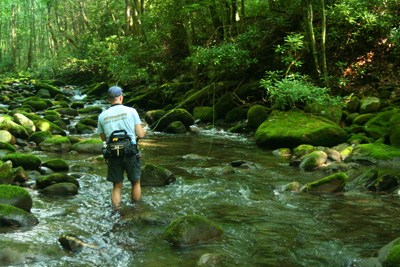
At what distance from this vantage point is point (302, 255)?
397cm

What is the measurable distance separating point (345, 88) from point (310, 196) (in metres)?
7.57

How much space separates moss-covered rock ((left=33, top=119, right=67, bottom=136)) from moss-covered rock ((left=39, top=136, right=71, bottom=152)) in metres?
2.26

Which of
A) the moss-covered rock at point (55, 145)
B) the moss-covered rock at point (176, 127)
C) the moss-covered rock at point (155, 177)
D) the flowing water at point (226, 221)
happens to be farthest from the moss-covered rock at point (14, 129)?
the moss-covered rock at point (155, 177)

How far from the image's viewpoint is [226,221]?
5027mm

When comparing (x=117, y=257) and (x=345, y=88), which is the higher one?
(x=345, y=88)

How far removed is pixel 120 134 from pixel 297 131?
6210mm

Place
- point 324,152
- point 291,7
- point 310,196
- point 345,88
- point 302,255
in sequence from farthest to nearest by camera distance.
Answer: point 291,7, point 345,88, point 324,152, point 310,196, point 302,255

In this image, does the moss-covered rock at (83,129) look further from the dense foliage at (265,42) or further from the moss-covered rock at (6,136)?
the dense foliage at (265,42)

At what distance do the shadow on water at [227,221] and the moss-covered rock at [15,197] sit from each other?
0.65ft

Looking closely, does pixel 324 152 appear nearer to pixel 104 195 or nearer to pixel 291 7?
pixel 104 195

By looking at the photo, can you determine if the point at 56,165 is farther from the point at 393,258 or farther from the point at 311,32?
the point at 311,32

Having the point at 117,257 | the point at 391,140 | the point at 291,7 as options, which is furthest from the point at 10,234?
the point at 291,7

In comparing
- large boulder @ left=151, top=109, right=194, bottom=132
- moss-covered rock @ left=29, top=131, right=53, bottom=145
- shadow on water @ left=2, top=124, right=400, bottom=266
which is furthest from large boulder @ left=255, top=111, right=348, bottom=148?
moss-covered rock @ left=29, top=131, right=53, bottom=145

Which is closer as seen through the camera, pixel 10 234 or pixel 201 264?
pixel 201 264
